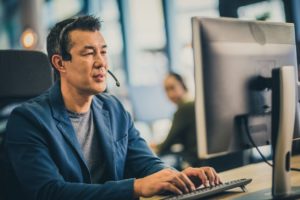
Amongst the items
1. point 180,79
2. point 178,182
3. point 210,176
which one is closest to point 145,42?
point 180,79

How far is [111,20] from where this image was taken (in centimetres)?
664

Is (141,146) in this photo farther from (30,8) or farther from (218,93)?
(30,8)

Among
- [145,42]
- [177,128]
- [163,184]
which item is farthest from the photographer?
[145,42]

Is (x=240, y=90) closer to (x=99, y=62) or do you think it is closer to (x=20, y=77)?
(x=99, y=62)

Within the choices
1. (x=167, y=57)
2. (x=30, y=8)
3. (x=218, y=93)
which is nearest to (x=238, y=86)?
(x=218, y=93)

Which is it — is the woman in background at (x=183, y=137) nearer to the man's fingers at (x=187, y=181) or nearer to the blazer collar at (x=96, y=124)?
the blazer collar at (x=96, y=124)

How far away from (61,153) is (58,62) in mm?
353

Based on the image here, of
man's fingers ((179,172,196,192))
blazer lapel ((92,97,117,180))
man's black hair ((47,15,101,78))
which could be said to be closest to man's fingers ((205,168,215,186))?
man's fingers ((179,172,196,192))

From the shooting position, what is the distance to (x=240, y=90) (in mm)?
1388

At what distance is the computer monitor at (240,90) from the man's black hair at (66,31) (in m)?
0.50

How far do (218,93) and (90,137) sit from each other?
550 millimetres

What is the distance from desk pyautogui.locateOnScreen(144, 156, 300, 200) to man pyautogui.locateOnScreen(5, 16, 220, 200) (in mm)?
74

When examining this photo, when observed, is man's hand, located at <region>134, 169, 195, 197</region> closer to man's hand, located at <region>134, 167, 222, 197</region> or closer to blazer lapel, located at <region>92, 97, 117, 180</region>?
man's hand, located at <region>134, 167, 222, 197</region>

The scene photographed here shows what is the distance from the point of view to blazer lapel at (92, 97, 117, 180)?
1.68m
